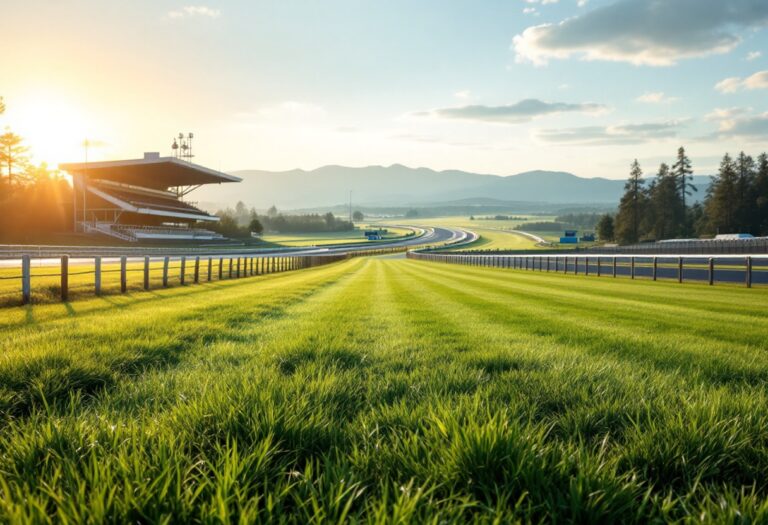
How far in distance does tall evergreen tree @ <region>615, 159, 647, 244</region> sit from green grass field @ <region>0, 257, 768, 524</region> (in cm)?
12199

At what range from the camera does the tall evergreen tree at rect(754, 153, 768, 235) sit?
94.3 metres

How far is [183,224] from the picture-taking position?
10819cm

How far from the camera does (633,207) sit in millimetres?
113125

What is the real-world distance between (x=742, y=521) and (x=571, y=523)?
2.07 ft

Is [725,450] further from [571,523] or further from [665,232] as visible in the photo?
[665,232]

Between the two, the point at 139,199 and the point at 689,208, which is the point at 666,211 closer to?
the point at 689,208

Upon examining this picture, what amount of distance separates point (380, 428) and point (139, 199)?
108 metres

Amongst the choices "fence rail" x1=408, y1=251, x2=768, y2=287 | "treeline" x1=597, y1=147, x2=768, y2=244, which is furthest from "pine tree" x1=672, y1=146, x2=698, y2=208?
"fence rail" x1=408, y1=251, x2=768, y2=287

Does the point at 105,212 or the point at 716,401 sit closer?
the point at 716,401

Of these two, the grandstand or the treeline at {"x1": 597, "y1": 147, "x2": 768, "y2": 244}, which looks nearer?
the grandstand

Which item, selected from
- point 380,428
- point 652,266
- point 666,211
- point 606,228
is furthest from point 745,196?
point 380,428

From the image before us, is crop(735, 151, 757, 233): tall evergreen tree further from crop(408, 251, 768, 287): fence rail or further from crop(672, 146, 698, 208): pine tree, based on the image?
crop(408, 251, 768, 287): fence rail

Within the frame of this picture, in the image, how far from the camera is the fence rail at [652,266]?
22812mm

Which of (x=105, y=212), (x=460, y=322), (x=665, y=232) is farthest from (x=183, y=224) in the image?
(x=665, y=232)
